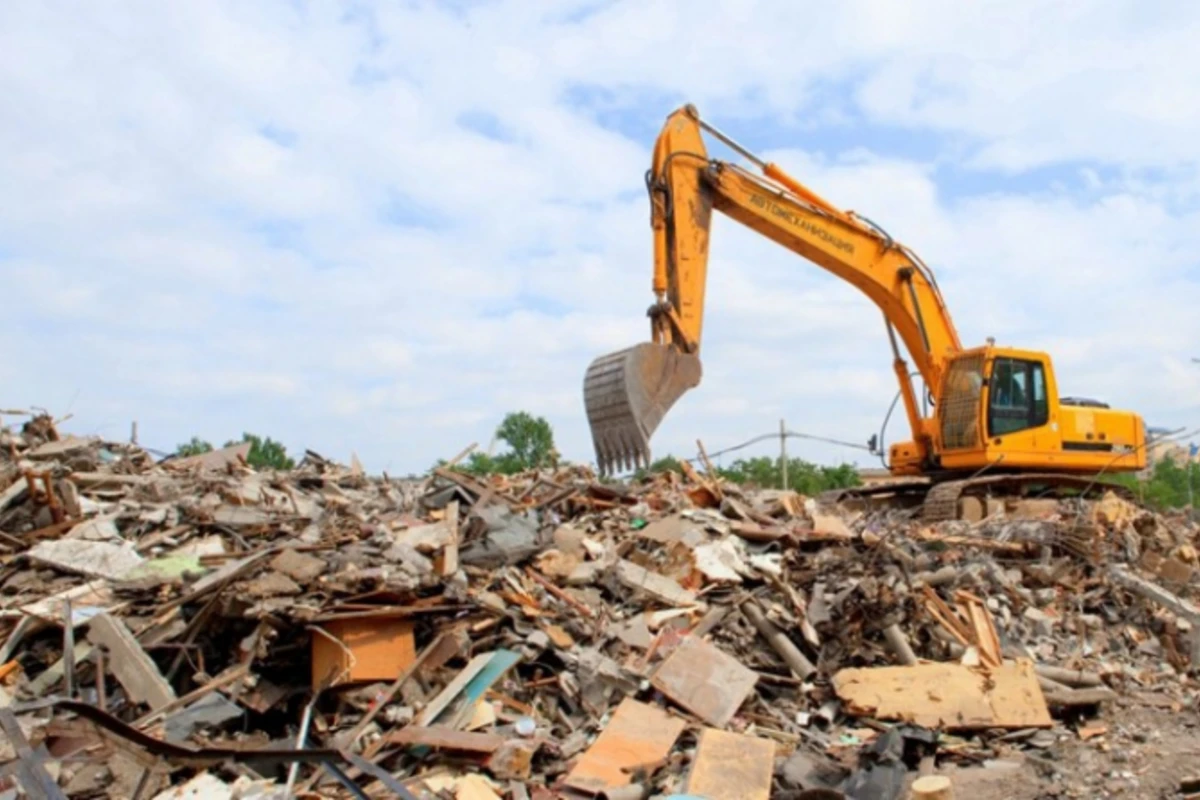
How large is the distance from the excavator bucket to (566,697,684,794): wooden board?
3373 millimetres

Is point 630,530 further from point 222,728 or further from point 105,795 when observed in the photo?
point 105,795

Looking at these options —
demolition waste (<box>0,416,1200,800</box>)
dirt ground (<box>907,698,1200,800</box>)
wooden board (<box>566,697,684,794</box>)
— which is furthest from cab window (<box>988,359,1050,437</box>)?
wooden board (<box>566,697,684,794</box>)

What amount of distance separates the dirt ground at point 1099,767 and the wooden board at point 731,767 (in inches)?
38.5

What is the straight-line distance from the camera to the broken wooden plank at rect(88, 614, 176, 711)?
589 centimetres

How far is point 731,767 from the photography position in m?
5.58

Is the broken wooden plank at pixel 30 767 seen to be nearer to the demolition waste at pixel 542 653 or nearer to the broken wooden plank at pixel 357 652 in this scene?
the demolition waste at pixel 542 653

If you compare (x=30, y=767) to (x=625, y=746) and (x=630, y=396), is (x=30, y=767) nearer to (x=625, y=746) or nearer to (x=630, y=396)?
(x=625, y=746)

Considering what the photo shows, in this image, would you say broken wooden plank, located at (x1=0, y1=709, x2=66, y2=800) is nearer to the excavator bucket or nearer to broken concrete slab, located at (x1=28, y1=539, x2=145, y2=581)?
broken concrete slab, located at (x1=28, y1=539, x2=145, y2=581)

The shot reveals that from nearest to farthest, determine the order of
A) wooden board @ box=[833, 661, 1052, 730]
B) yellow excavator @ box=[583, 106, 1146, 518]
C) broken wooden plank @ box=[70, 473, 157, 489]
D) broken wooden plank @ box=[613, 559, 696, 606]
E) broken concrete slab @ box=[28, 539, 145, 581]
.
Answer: wooden board @ box=[833, 661, 1052, 730] < broken concrete slab @ box=[28, 539, 145, 581] < broken wooden plank @ box=[613, 559, 696, 606] < broken wooden plank @ box=[70, 473, 157, 489] < yellow excavator @ box=[583, 106, 1146, 518]

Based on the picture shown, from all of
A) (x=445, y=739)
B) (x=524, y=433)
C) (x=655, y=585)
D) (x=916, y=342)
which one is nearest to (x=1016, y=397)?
(x=916, y=342)

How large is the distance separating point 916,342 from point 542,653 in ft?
28.5

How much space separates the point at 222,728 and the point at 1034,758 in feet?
14.6

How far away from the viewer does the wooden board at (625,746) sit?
5.52 m

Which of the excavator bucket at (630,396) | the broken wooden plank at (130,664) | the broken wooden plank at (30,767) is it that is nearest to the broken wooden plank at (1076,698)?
the excavator bucket at (630,396)
